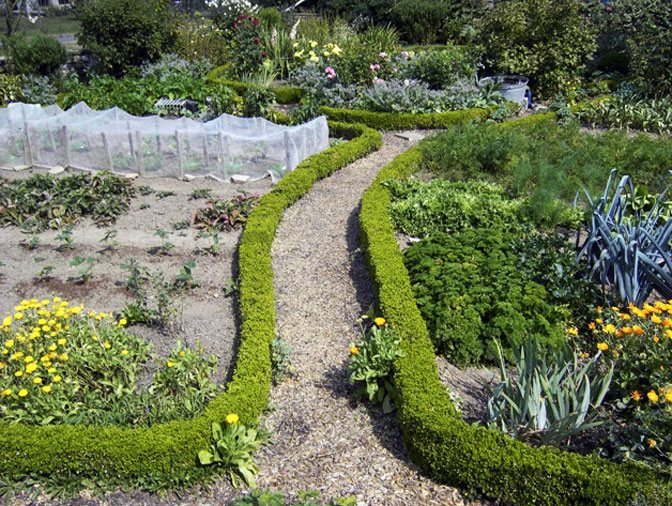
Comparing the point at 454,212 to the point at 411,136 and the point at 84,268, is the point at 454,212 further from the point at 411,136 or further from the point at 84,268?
the point at 84,268

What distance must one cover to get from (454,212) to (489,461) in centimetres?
371

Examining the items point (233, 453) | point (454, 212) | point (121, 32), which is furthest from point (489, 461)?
point (121, 32)

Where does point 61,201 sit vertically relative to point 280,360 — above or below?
above

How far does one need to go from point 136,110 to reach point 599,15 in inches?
433

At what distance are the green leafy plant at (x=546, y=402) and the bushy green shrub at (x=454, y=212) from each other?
2.85 meters

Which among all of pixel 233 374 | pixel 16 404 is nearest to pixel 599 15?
pixel 233 374

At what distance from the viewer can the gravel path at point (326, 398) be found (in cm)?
404

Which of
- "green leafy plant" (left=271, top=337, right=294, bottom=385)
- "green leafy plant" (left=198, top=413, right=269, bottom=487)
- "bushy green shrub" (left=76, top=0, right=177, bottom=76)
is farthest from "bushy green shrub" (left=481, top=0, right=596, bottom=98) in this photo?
"green leafy plant" (left=198, top=413, right=269, bottom=487)

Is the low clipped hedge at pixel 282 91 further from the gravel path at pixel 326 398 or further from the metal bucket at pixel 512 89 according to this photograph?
the gravel path at pixel 326 398

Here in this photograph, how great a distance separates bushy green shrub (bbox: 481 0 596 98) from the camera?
41.0 ft

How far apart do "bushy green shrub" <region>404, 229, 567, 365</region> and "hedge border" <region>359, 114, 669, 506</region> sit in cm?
37

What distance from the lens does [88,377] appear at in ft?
15.5

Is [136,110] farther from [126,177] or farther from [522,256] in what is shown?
[522,256]

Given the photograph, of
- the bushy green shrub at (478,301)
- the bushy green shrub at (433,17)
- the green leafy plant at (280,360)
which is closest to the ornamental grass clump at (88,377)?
the green leafy plant at (280,360)
